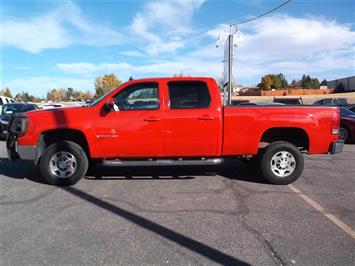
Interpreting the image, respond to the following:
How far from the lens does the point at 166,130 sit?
6.29 meters

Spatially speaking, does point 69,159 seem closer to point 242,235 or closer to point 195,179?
point 195,179

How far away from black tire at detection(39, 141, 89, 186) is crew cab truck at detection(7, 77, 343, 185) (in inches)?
0.7

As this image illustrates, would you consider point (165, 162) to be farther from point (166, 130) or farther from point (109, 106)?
point (109, 106)

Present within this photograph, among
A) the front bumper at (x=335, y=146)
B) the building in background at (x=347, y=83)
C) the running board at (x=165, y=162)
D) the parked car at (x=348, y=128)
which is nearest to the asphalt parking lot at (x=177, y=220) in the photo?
the running board at (x=165, y=162)

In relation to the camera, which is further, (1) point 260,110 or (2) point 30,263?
(1) point 260,110

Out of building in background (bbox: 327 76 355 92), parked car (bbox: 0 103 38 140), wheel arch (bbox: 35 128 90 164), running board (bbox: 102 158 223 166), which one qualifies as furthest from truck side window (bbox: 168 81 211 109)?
building in background (bbox: 327 76 355 92)

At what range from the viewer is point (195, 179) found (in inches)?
270

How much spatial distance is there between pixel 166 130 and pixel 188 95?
31.1 inches

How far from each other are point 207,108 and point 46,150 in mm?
3023

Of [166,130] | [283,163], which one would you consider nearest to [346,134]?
[283,163]

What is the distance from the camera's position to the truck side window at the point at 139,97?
640 cm

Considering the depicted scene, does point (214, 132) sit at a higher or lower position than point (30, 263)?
higher

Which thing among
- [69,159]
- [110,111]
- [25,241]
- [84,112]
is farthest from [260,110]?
A: [25,241]

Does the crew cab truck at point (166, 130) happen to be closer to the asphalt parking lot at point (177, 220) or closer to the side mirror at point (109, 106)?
the side mirror at point (109, 106)
